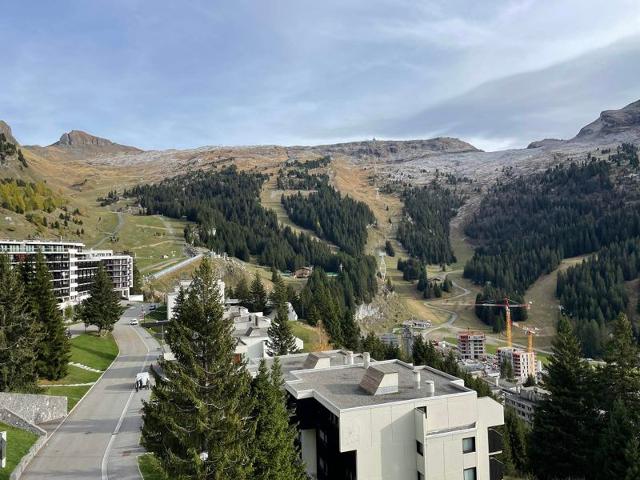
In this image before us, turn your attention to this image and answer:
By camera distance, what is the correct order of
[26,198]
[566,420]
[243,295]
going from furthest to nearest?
[26,198] < [243,295] < [566,420]

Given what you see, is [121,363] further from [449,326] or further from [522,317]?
[522,317]

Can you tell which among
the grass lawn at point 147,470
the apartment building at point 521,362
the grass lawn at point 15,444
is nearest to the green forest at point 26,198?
the grass lawn at point 15,444

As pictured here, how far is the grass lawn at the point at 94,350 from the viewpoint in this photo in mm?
58406

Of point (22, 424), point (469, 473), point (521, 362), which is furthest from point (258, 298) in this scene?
point (521, 362)

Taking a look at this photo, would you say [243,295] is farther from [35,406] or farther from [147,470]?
[147,470]

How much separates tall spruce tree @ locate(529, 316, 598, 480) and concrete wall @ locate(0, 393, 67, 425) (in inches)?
1665

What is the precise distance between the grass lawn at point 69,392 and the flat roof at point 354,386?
21451 mm

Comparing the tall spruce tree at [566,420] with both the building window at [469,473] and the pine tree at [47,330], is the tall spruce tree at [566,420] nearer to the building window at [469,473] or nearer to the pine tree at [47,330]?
the building window at [469,473]

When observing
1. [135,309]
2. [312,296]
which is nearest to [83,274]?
[135,309]

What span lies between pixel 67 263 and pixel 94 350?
45334mm

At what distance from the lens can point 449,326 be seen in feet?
586

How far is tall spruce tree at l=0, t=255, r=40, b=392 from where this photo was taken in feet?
128

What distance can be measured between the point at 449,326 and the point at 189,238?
10080 cm

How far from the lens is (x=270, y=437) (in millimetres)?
25141
